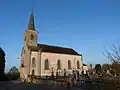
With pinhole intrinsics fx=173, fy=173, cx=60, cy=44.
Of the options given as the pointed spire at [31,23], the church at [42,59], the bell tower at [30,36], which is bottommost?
the church at [42,59]

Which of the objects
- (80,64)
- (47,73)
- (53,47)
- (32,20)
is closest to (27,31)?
(32,20)

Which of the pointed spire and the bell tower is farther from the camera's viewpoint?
the pointed spire

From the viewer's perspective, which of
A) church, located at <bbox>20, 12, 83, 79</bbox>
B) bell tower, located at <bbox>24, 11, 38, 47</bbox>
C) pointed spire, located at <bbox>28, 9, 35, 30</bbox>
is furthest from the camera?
pointed spire, located at <bbox>28, 9, 35, 30</bbox>

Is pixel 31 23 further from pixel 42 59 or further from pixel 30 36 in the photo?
pixel 42 59

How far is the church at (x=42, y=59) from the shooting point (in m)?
57.9

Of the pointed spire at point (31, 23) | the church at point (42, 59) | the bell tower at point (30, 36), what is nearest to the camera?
the church at point (42, 59)

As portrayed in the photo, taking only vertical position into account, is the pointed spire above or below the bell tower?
above

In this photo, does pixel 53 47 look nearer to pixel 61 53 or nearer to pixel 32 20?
pixel 61 53

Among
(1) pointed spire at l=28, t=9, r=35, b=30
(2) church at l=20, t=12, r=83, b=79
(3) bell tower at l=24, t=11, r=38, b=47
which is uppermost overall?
(1) pointed spire at l=28, t=9, r=35, b=30

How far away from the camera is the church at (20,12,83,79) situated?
57.9m

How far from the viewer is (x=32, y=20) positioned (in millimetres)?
67500

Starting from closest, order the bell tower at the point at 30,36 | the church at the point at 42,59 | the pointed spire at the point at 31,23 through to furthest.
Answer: the church at the point at 42,59 → the bell tower at the point at 30,36 → the pointed spire at the point at 31,23

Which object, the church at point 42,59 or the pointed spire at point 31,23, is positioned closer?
the church at point 42,59

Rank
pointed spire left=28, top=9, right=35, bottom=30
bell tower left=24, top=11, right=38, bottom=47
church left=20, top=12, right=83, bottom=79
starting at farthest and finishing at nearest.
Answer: pointed spire left=28, top=9, right=35, bottom=30
bell tower left=24, top=11, right=38, bottom=47
church left=20, top=12, right=83, bottom=79
